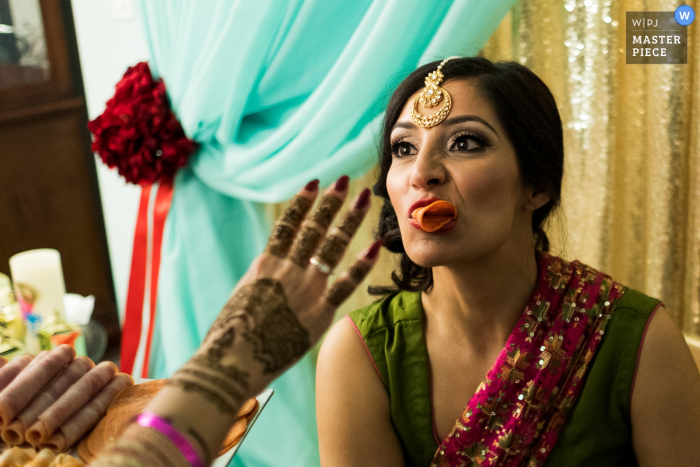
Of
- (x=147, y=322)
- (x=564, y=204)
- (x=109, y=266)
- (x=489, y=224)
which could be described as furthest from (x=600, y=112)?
(x=109, y=266)

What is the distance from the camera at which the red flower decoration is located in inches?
67.6

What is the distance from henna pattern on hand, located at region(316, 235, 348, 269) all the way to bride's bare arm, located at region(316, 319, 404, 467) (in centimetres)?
46

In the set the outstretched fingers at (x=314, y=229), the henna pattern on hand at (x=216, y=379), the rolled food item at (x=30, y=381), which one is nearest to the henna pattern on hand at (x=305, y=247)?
the outstretched fingers at (x=314, y=229)

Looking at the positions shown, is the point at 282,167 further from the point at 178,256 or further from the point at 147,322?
the point at 147,322

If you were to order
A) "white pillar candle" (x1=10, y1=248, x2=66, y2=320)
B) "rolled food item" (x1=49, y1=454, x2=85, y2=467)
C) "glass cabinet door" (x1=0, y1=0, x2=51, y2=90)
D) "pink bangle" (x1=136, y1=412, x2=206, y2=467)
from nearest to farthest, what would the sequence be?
"pink bangle" (x1=136, y1=412, x2=206, y2=467) → "rolled food item" (x1=49, y1=454, x2=85, y2=467) → "white pillar candle" (x1=10, y1=248, x2=66, y2=320) → "glass cabinet door" (x1=0, y1=0, x2=51, y2=90)

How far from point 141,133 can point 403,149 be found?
954mm

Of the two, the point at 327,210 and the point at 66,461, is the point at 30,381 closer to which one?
the point at 66,461

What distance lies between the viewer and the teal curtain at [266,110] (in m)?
1.32

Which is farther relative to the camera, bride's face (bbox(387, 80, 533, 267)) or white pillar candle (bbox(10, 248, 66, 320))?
white pillar candle (bbox(10, 248, 66, 320))

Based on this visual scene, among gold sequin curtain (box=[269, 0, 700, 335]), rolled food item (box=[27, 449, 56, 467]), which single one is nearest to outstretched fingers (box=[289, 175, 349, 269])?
rolled food item (box=[27, 449, 56, 467])

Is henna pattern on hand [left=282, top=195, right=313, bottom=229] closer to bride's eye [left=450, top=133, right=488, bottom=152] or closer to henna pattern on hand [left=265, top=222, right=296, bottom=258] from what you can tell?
henna pattern on hand [left=265, top=222, right=296, bottom=258]

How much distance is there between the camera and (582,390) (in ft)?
3.38

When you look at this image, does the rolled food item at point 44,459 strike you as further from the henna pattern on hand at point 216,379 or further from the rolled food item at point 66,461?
the henna pattern on hand at point 216,379

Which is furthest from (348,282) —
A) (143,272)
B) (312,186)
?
(143,272)
